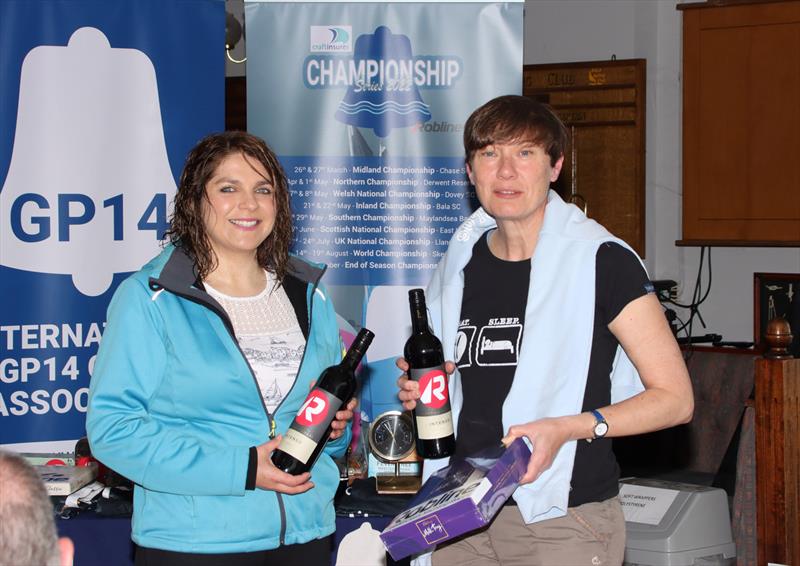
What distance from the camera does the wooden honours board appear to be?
6.02 meters

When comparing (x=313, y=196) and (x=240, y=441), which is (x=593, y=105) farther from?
(x=240, y=441)

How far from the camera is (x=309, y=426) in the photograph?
1845mm

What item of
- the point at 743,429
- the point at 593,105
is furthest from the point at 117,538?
the point at 593,105

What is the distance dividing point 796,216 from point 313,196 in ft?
10.7

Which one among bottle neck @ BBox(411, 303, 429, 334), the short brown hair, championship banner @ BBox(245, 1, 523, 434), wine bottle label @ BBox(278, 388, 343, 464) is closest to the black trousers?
wine bottle label @ BBox(278, 388, 343, 464)

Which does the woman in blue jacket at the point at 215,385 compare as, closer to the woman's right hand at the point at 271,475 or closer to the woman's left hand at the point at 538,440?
the woman's right hand at the point at 271,475

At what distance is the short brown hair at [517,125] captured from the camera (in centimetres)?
196

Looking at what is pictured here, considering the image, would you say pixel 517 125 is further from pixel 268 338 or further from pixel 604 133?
pixel 604 133

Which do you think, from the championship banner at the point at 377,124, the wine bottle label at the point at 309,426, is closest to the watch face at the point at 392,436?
the championship banner at the point at 377,124

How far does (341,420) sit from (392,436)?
110cm

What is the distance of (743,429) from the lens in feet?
13.1

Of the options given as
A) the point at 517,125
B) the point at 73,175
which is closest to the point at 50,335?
the point at 73,175

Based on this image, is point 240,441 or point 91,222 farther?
point 91,222

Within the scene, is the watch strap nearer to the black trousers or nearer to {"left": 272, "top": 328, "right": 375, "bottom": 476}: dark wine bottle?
{"left": 272, "top": 328, "right": 375, "bottom": 476}: dark wine bottle
